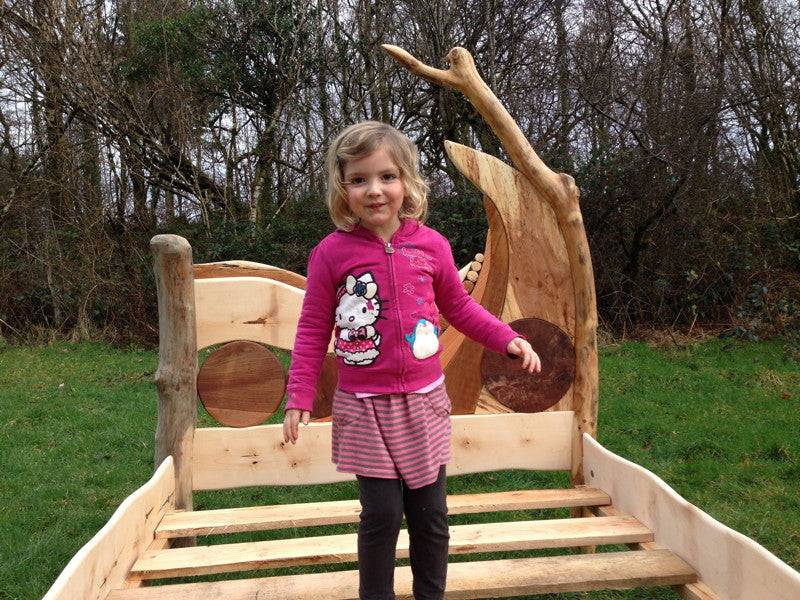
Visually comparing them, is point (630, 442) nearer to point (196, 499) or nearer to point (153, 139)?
point (196, 499)

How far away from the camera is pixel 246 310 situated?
2.78 meters

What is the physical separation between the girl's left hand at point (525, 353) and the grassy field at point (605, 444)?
1168mm

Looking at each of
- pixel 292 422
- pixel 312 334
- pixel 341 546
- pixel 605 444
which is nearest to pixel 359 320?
pixel 312 334

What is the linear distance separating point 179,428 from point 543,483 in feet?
7.36

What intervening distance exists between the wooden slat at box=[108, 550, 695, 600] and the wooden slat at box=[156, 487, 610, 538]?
1.25ft

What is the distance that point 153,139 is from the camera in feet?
31.2

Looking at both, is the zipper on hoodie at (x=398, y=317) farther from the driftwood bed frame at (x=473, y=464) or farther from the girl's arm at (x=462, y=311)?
the driftwood bed frame at (x=473, y=464)

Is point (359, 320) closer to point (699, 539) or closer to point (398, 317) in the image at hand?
point (398, 317)

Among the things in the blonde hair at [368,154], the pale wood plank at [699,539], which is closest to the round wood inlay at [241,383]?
the blonde hair at [368,154]

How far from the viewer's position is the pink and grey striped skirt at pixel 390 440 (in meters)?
1.84

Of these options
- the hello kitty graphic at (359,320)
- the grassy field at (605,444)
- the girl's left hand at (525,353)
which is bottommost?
the grassy field at (605,444)

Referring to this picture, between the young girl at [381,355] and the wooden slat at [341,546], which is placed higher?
the young girl at [381,355]

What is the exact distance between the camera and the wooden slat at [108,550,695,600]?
6.46ft

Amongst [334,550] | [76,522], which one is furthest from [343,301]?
[76,522]
